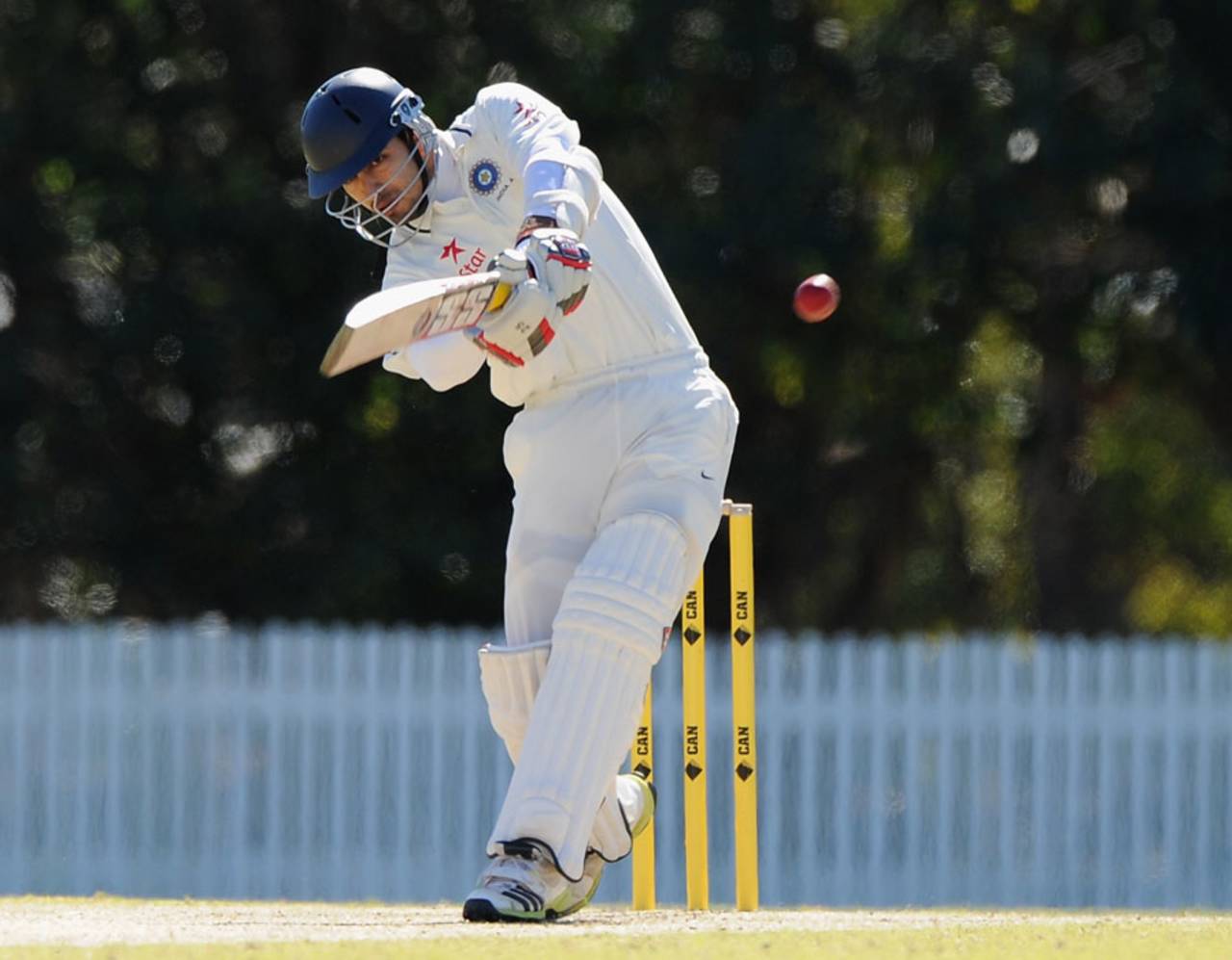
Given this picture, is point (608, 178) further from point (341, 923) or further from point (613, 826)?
point (341, 923)

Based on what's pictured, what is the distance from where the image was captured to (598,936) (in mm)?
3662

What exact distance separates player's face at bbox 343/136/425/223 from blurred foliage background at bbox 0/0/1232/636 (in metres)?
7.04

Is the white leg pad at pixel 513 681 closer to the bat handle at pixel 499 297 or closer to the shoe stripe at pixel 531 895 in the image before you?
the shoe stripe at pixel 531 895

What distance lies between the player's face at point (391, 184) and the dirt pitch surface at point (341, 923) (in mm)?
1324

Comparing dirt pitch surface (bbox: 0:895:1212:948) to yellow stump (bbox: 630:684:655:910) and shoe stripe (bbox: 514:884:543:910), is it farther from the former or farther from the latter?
yellow stump (bbox: 630:684:655:910)

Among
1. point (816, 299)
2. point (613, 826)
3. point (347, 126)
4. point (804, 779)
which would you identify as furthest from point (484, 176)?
point (804, 779)

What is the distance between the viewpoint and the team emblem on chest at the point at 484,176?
4.41m

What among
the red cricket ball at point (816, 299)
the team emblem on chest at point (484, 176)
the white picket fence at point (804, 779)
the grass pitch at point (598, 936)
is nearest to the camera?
the grass pitch at point (598, 936)

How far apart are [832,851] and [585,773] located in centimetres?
637

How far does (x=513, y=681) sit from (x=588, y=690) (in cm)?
23

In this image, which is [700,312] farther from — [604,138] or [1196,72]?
[1196,72]

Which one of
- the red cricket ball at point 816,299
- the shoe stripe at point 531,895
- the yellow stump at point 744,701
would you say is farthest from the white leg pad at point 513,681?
the red cricket ball at point 816,299

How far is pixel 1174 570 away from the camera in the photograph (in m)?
19.9

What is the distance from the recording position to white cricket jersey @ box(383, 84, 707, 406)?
4.32 m
